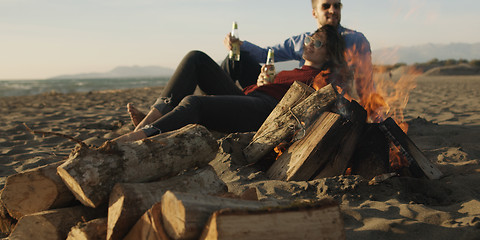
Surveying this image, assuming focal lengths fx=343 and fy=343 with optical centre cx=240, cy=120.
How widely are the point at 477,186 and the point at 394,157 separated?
61cm

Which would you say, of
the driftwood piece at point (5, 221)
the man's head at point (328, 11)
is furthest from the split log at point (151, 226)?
the man's head at point (328, 11)

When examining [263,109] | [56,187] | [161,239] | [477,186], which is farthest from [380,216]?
[56,187]

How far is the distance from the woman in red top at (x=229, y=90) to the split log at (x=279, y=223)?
1.72 meters

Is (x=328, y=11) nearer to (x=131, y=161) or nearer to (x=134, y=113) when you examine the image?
(x=134, y=113)

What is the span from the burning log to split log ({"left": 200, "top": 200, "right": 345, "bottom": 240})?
1.11 meters

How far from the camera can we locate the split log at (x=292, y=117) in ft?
9.07

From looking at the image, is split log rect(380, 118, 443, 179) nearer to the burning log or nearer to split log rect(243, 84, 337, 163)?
the burning log

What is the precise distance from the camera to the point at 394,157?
113 inches

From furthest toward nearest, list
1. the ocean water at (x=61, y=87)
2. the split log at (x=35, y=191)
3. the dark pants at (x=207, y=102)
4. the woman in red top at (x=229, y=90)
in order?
the ocean water at (x=61, y=87) < the woman in red top at (x=229, y=90) < the dark pants at (x=207, y=102) < the split log at (x=35, y=191)

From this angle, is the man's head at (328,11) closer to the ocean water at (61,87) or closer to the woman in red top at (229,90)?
the woman in red top at (229,90)

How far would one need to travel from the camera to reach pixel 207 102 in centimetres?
318

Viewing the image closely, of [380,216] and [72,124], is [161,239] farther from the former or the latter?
[72,124]

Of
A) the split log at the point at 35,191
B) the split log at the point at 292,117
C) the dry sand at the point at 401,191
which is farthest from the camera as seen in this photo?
the split log at the point at 292,117

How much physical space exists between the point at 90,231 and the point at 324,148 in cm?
174
